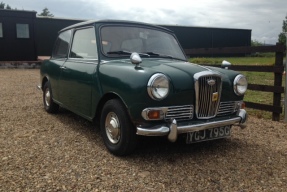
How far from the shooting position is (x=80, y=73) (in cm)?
422

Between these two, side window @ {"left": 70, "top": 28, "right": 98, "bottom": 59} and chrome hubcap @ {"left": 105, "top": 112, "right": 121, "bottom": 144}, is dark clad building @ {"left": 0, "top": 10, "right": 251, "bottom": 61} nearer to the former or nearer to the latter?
side window @ {"left": 70, "top": 28, "right": 98, "bottom": 59}

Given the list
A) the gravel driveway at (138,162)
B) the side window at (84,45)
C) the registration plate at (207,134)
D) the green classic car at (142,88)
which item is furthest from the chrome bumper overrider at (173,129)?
the side window at (84,45)

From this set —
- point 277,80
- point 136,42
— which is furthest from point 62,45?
point 277,80

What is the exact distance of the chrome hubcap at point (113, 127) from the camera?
11.4 ft

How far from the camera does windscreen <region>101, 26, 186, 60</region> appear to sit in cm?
407

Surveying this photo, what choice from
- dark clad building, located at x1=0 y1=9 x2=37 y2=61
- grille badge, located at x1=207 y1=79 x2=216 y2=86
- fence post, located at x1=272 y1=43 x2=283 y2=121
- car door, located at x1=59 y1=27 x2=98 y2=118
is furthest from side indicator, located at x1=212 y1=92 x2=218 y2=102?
dark clad building, located at x1=0 y1=9 x2=37 y2=61

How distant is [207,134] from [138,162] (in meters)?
0.87

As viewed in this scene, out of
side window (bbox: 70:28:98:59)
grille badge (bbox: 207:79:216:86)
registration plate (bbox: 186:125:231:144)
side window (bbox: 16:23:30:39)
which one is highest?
side window (bbox: 16:23:30:39)

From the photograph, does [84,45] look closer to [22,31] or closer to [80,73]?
[80,73]

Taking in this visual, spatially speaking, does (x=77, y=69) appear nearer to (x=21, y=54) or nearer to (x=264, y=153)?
(x=264, y=153)

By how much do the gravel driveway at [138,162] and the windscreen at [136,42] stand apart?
1245 millimetres

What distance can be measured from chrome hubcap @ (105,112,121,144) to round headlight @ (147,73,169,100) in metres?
0.62

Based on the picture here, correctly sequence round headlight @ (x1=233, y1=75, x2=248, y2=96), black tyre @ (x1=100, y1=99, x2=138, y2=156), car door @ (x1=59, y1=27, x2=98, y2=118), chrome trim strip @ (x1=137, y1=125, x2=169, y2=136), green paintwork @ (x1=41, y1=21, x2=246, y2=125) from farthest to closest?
1. car door @ (x1=59, y1=27, x2=98, y2=118)
2. round headlight @ (x1=233, y1=75, x2=248, y2=96)
3. black tyre @ (x1=100, y1=99, x2=138, y2=156)
4. green paintwork @ (x1=41, y1=21, x2=246, y2=125)
5. chrome trim strip @ (x1=137, y1=125, x2=169, y2=136)

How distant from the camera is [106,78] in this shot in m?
3.63
